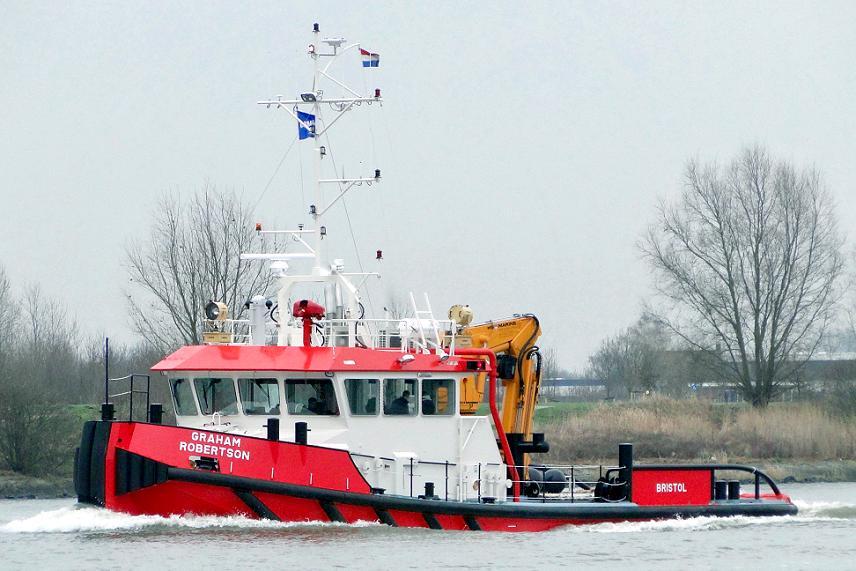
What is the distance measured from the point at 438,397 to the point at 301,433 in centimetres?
223

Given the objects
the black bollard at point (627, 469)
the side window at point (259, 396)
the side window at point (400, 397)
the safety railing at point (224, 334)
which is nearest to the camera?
the side window at point (259, 396)

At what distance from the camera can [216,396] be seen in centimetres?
1833

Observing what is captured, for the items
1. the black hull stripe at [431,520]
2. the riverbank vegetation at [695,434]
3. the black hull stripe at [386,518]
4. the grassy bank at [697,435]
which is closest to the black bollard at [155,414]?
the black hull stripe at [386,518]

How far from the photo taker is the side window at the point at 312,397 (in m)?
18.3

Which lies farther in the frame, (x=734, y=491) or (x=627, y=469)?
(x=734, y=491)

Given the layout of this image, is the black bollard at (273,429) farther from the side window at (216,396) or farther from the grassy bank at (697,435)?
Result: the grassy bank at (697,435)

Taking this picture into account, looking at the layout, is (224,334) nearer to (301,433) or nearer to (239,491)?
(301,433)

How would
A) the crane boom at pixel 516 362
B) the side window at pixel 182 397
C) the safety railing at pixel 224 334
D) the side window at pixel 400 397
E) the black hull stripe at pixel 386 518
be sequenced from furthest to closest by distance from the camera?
the crane boom at pixel 516 362, the side window at pixel 400 397, the safety railing at pixel 224 334, the side window at pixel 182 397, the black hull stripe at pixel 386 518

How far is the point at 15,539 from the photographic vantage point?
17953 mm

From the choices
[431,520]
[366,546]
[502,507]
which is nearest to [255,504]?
[366,546]

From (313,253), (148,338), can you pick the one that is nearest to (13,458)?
(148,338)

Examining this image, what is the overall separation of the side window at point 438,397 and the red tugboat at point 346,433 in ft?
0.06

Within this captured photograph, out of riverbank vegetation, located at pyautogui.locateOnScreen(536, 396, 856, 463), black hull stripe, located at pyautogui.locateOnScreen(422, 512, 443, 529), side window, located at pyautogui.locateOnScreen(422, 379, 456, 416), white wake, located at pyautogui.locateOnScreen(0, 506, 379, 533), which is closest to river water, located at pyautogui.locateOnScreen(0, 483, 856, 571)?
white wake, located at pyautogui.locateOnScreen(0, 506, 379, 533)

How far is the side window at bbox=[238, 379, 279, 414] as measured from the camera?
59.7 feet
